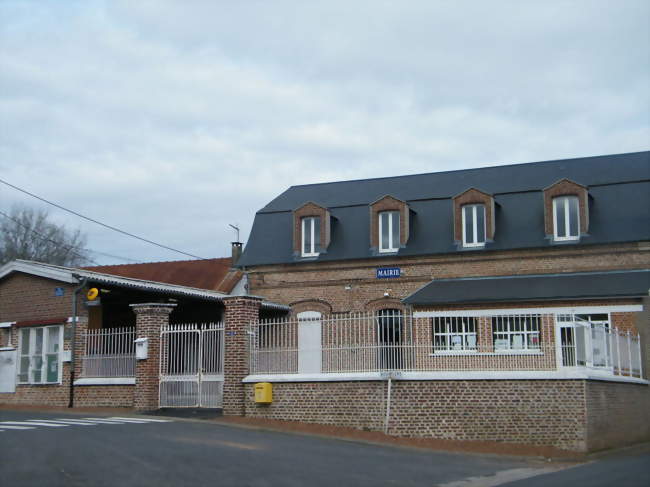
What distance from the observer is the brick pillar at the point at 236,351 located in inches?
779

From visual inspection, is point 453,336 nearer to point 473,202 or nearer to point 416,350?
point 416,350

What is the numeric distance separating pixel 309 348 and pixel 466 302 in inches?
342

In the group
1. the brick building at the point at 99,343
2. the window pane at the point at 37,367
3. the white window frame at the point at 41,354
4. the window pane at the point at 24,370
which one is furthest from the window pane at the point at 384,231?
the window pane at the point at 24,370

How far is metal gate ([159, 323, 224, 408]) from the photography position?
2048 centimetres

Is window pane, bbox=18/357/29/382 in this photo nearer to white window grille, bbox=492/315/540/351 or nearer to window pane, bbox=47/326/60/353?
window pane, bbox=47/326/60/353

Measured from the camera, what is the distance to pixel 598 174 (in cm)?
2919

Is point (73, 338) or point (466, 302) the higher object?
point (466, 302)

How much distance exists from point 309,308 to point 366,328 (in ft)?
37.2

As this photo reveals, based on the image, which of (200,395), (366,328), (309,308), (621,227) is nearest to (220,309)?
(309,308)

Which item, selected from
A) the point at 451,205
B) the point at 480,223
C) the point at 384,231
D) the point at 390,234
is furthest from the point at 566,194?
the point at 384,231

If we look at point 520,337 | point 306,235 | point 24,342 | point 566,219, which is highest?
point 306,235

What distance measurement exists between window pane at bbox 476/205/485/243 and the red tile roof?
11.1 m

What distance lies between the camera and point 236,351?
1992cm

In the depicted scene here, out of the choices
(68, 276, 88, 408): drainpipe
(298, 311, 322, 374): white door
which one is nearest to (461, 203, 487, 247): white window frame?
(298, 311, 322, 374): white door
